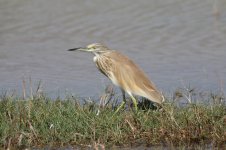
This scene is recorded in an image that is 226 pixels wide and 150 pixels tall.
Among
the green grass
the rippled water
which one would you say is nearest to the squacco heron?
the green grass

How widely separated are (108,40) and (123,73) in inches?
159

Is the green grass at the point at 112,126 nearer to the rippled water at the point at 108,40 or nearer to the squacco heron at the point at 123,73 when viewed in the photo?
the squacco heron at the point at 123,73

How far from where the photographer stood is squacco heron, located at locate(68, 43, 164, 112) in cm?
812

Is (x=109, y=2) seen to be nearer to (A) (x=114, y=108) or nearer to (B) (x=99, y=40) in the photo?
(B) (x=99, y=40)

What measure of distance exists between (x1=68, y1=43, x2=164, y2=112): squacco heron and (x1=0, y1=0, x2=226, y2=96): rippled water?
122 cm

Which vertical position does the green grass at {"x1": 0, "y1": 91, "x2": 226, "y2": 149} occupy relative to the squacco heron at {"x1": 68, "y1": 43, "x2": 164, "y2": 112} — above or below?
below

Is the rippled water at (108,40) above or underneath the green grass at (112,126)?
above

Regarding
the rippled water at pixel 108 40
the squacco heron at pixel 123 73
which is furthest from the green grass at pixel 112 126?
the rippled water at pixel 108 40

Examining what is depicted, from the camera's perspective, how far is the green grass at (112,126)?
706 cm

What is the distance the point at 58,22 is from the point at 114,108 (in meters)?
5.46

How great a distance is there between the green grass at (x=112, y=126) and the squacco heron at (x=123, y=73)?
432 mm

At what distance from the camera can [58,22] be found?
44.1 ft

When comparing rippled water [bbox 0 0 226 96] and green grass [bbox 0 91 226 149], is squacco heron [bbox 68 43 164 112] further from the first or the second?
rippled water [bbox 0 0 226 96]

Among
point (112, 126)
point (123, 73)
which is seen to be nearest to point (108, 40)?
point (123, 73)
